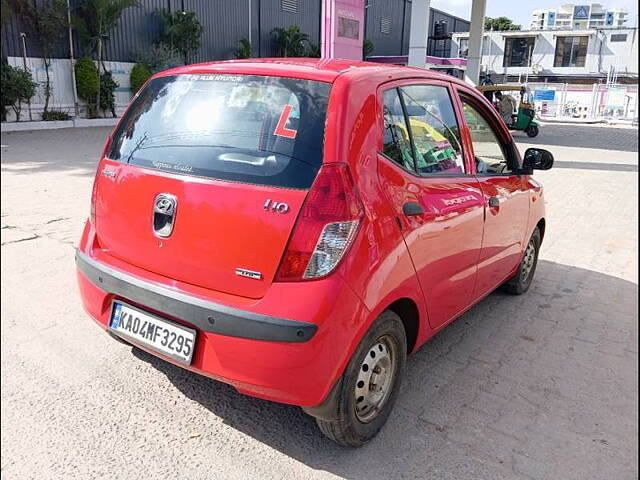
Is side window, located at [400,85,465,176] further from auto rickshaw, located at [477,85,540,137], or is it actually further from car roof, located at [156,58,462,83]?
auto rickshaw, located at [477,85,540,137]

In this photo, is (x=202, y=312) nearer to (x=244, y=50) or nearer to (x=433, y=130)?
(x=433, y=130)

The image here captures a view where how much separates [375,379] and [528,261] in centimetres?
254

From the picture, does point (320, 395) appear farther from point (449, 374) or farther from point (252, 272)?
point (449, 374)

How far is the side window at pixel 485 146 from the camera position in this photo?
11.8ft

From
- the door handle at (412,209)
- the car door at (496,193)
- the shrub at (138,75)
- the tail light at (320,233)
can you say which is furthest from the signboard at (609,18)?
the tail light at (320,233)

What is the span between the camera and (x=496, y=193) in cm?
357

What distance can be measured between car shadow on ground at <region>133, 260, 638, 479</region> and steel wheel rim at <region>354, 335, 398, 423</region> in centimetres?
17

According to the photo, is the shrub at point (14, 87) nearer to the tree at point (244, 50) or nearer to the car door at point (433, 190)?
the tree at point (244, 50)

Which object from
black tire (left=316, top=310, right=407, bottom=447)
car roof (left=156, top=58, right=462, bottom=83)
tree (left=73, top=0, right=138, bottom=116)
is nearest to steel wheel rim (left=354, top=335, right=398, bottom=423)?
black tire (left=316, top=310, right=407, bottom=447)

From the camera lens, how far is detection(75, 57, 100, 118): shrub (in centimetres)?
2002

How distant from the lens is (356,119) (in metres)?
2.42

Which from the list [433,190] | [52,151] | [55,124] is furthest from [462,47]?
[433,190]

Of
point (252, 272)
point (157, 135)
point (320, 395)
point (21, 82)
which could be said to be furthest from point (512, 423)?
point (21, 82)

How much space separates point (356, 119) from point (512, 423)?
67.5 inches
